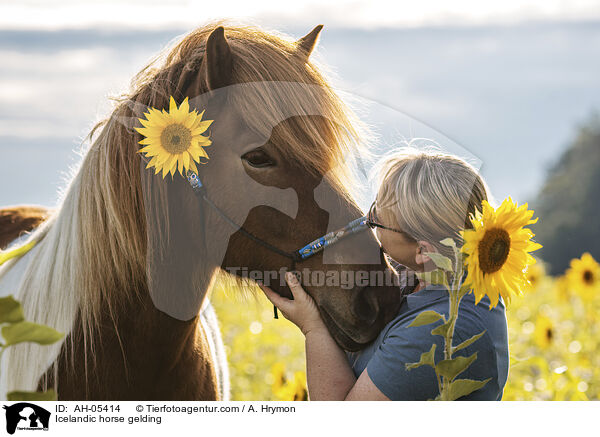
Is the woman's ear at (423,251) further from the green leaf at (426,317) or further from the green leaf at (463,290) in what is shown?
the green leaf at (426,317)

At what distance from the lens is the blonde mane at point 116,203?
1.62 meters

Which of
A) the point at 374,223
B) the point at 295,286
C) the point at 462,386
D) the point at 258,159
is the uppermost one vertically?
the point at 258,159

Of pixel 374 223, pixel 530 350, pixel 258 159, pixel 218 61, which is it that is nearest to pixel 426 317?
pixel 374 223

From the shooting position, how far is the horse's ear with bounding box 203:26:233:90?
1548 mm

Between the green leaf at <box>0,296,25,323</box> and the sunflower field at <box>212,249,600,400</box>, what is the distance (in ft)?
3.49

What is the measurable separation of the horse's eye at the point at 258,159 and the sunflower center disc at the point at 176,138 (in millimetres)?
165

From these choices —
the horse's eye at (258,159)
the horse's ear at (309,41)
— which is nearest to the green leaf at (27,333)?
the horse's eye at (258,159)

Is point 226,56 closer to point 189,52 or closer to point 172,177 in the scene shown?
point 189,52

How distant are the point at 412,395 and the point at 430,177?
25.0 inches

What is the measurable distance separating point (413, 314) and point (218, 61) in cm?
92

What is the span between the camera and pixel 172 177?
161cm

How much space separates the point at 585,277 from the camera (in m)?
4.98
